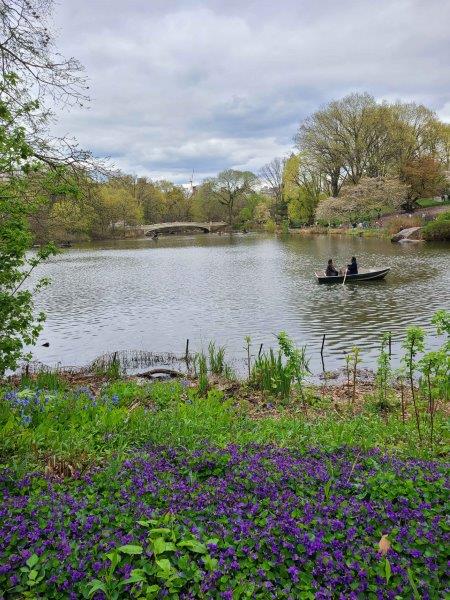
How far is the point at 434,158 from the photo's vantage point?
74.4 m

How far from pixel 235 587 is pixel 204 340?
13040 mm

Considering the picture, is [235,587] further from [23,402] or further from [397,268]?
[397,268]

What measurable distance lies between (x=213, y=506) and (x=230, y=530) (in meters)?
0.31

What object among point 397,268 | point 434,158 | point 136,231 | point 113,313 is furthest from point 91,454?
point 136,231

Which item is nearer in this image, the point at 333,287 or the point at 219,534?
the point at 219,534

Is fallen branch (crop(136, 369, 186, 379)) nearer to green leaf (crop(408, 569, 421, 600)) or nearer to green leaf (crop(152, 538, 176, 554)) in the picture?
green leaf (crop(152, 538, 176, 554))

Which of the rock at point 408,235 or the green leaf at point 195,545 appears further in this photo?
the rock at point 408,235

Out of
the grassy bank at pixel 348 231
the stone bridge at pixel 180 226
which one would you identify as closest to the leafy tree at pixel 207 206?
the stone bridge at pixel 180 226

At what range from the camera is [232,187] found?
108 m

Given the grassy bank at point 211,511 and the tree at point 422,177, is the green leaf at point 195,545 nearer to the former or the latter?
the grassy bank at point 211,511

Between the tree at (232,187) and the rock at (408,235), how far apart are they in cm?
5961

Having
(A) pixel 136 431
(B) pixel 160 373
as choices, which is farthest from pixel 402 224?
(A) pixel 136 431

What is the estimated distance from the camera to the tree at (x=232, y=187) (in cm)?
10750

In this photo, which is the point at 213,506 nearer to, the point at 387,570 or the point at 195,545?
the point at 195,545
